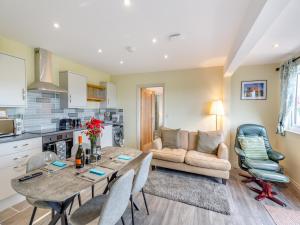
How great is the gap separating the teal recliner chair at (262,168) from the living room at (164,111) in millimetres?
20

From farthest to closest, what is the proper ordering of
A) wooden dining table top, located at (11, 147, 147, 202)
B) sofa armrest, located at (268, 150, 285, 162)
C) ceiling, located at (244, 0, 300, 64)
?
sofa armrest, located at (268, 150, 285, 162) → ceiling, located at (244, 0, 300, 64) → wooden dining table top, located at (11, 147, 147, 202)

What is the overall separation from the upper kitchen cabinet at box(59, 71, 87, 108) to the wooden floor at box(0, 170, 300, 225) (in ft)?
6.34

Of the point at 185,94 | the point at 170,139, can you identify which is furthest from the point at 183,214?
the point at 185,94

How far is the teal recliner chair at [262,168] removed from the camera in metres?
2.28

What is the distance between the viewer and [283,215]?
6.64 feet

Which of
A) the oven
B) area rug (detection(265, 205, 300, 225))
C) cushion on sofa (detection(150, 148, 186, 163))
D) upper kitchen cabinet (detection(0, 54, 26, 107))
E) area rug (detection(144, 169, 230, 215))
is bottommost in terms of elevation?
area rug (detection(265, 205, 300, 225))

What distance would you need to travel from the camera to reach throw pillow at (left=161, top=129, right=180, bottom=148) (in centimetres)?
358

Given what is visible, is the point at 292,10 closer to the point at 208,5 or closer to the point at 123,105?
the point at 208,5

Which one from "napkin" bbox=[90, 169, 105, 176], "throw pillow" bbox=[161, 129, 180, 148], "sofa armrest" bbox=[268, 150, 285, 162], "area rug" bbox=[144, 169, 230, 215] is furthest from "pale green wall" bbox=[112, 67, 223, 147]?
"napkin" bbox=[90, 169, 105, 176]

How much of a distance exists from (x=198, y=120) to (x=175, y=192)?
7.06 feet

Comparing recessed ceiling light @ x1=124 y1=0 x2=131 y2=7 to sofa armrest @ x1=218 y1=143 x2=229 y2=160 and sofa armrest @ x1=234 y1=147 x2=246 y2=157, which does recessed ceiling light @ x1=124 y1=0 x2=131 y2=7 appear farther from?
sofa armrest @ x1=234 y1=147 x2=246 y2=157

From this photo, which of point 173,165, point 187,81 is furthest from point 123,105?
point 173,165

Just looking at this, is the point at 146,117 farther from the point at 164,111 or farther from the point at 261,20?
the point at 261,20

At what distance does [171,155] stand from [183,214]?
1.21 m
